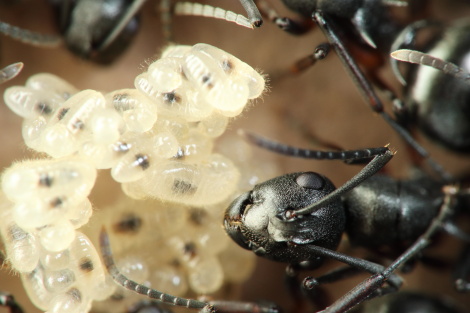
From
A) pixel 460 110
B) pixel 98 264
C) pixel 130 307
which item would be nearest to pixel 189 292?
pixel 130 307

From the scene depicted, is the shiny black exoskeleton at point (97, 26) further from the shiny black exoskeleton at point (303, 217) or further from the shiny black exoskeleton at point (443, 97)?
the shiny black exoskeleton at point (443, 97)

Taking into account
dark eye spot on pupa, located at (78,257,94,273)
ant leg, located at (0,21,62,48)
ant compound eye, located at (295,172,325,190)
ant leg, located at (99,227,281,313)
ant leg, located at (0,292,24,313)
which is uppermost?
ant compound eye, located at (295,172,325,190)

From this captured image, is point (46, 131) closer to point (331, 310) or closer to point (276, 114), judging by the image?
point (331, 310)

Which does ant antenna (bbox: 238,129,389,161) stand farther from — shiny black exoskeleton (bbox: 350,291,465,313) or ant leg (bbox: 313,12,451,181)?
shiny black exoskeleton (bbox: 350,291,465,313)

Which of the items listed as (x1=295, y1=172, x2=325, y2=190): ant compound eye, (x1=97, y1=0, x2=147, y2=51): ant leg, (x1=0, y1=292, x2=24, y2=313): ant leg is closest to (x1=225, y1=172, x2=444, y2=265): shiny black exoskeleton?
(x1=295, y1=172, x2=325, y2=190): ant compound eye

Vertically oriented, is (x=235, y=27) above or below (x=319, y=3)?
below

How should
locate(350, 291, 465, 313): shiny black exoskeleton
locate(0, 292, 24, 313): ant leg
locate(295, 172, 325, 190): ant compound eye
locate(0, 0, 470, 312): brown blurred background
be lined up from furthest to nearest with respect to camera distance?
locate(0, 0, 470, 312): brown blurred background, locate(350, 291, 465, 313): shiny black exoskeleton, locate(0, 292, 24, 313): ant leg, locate(295, 172, 325, 190): ant compound eye

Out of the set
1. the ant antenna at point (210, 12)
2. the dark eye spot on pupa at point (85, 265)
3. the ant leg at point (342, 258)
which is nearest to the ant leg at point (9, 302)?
the dark eye spot on pupa at point (85, 265)
